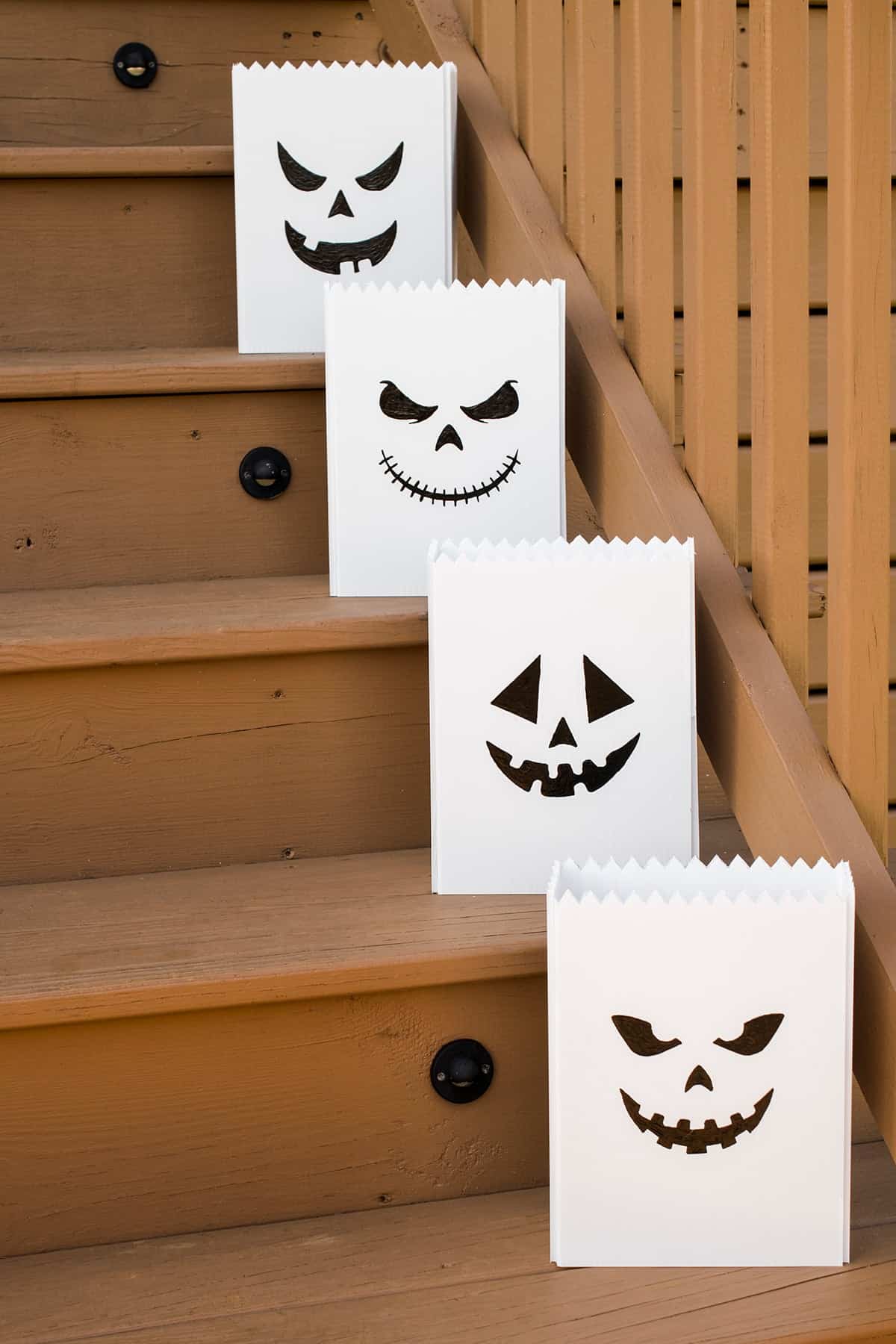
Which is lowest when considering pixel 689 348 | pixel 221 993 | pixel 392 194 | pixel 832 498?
pixel 221 993

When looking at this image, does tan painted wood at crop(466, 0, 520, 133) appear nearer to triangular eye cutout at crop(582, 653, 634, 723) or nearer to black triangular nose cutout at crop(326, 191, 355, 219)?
black triangular nose cutout at crop(326, 191, 355, 219)

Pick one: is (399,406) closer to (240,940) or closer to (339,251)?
(339,251)

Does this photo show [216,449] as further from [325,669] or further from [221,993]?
[221,993]

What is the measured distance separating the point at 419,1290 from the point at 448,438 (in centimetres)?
67

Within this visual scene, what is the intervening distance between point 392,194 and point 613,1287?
101cm

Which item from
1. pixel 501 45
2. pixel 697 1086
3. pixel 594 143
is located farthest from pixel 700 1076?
pixel 501 45

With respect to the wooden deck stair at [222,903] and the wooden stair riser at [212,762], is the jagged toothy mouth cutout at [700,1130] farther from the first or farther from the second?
the wooden stair riser at [212,762]

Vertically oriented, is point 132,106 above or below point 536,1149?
above

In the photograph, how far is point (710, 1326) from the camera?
78 cm

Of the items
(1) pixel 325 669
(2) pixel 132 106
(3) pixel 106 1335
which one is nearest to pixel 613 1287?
(3) pixel 106 1335

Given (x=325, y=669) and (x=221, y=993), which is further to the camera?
(x=325, y=669)

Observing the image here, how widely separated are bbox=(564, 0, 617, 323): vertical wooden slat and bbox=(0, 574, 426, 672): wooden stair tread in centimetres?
39

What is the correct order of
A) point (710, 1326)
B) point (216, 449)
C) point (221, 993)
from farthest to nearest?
point (216, 449) → point (221, 993) → point (710, 1326)

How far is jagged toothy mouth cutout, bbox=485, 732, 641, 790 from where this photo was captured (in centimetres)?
100
